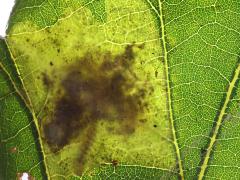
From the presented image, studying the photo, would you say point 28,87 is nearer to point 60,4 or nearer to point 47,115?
point 47,115

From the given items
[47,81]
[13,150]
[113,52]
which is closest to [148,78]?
[113,52]

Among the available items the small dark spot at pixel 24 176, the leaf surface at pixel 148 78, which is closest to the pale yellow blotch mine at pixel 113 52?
the leaf surface at pixel 148 78

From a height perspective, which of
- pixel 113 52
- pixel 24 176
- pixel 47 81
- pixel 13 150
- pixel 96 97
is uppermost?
pixel 113 52

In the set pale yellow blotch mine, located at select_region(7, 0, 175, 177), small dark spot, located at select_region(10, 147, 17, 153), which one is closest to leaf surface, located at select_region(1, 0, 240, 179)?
pale yellow blotch mine, located at select_region(7, 0, 175, 177)

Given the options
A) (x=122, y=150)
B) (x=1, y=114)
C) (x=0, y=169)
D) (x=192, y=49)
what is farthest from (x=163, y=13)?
(x=0, y=169)

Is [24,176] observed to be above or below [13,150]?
below

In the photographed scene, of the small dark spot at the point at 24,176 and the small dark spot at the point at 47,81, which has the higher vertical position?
the small dark spot at the point at 47,81

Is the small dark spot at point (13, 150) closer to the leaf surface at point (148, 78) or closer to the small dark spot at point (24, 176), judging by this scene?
the small dark spot at point (24, 176)

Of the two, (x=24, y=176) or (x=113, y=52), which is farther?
(x=24, y=176)

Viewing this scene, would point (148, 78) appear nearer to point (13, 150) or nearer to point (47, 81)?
point (47, 81)
